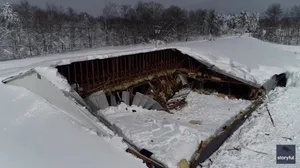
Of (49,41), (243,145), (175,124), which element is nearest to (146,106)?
(175,124)

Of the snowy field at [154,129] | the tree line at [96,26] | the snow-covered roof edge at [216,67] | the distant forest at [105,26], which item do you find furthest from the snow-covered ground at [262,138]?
the tree line at [96,26]

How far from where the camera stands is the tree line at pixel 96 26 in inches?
1045

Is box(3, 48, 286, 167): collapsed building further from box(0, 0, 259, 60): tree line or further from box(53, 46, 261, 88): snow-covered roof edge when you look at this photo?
box(0, 0, 259, 60): tree line

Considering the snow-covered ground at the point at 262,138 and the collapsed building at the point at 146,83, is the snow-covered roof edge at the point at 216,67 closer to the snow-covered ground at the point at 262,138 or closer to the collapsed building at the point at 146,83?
the collapsed building at the point at 146,83

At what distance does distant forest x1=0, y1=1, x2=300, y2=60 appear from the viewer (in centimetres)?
2666

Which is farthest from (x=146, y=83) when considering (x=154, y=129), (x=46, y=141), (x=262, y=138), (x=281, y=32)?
(x=281, y=32)

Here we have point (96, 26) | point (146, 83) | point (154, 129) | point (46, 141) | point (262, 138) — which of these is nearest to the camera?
point (46, 141)

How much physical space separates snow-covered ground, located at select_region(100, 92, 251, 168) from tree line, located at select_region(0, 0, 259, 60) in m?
19.9

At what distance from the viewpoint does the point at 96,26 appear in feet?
120

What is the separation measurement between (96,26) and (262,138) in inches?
1316

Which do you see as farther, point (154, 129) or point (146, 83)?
point (146, 83)

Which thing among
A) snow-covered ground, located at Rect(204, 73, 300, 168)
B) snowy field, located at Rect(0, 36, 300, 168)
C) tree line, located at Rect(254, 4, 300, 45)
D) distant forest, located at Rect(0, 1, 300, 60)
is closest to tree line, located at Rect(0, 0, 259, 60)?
distant forest, located at Rect(0, 1, 300, 60)

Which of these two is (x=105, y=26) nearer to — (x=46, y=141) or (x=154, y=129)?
(x=154, y=129)

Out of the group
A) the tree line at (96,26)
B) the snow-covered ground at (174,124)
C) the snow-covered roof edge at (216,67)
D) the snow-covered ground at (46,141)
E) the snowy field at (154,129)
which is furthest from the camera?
the tree line at (96,26)
